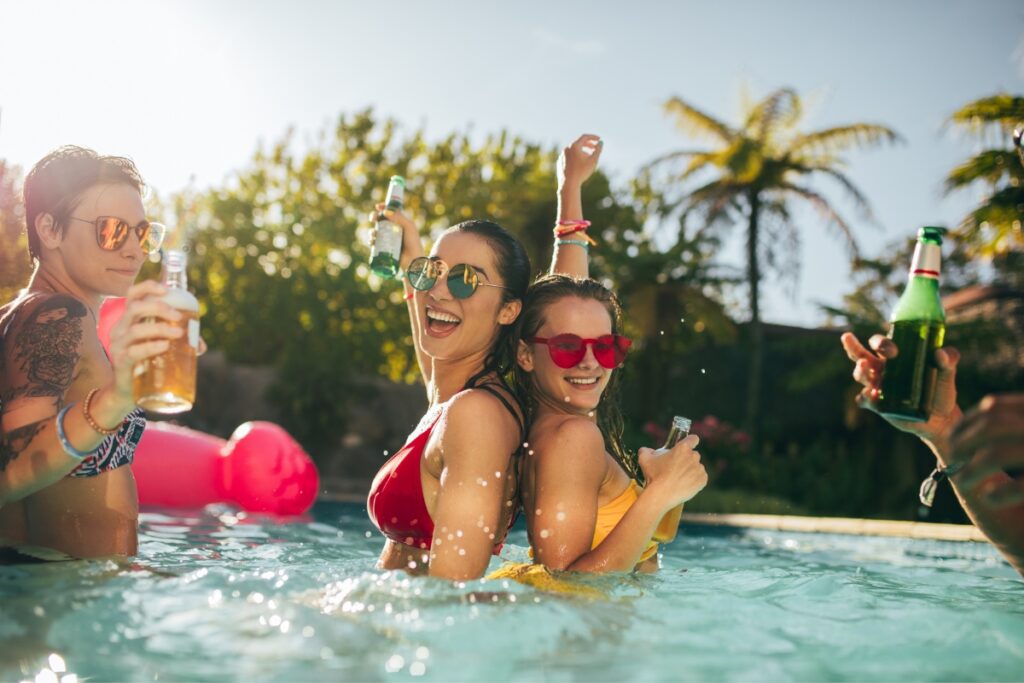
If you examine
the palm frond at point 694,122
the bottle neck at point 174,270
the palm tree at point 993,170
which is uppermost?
the palm frond at point 694,122

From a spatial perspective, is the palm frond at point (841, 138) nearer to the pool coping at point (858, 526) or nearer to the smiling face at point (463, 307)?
the pool coping at point (858, 526)

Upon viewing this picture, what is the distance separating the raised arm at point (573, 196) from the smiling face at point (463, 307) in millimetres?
991

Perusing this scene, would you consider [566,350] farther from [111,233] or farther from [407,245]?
[111,233]

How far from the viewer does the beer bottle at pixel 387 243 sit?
451 centimetres

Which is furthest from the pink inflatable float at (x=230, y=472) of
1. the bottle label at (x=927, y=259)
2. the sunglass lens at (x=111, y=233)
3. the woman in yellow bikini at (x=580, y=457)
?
the bottle label at (x=927, y=259)

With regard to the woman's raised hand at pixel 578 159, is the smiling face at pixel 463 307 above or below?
below

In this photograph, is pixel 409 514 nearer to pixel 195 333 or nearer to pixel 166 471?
pixel 195 333

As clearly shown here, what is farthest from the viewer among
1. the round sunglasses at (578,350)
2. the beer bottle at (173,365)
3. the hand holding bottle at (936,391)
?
the round sunglasses at (578,350)

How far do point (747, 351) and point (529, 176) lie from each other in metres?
6.99

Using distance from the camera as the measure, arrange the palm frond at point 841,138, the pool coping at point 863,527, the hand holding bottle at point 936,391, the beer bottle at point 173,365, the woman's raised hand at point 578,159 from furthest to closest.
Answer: the palm frond at point 841,138, the pool coping at point 863,527, the woman's raised hand at point 578,159, the hand holding bottle at point 936,391, the beer bottle at point 173,365

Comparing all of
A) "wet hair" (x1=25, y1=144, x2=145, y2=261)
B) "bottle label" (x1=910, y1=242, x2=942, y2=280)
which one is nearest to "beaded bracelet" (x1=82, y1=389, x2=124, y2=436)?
"wet hair" (x1=25, y1=144, x2=145, y2=261)

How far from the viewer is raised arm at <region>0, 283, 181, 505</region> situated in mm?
2711

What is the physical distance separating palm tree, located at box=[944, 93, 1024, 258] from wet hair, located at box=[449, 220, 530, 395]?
44.3ft

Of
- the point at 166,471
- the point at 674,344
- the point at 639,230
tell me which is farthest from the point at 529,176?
the point at 166,471
